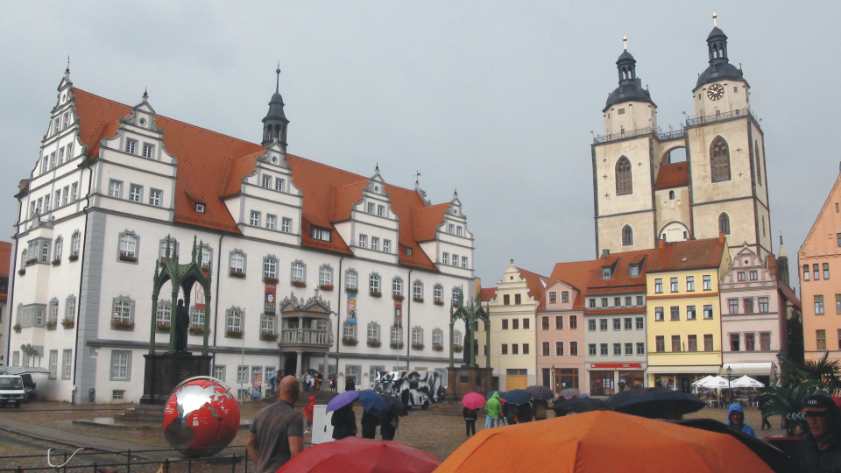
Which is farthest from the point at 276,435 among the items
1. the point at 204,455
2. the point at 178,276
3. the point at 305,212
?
the point at 305,212

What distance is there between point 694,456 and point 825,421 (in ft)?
8.77

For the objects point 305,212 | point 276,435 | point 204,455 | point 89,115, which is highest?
point 89,115

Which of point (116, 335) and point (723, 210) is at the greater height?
point (723, 210)

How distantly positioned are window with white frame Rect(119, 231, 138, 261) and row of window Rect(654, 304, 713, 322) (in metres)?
38.6

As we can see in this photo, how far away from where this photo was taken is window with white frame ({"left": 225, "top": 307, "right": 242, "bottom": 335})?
153ft

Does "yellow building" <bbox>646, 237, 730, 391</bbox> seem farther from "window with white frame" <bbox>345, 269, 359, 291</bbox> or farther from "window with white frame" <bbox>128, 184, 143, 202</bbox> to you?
"window with white frame" <bbox>128, 184, 143, 202</bbox>

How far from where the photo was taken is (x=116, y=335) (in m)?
41.0

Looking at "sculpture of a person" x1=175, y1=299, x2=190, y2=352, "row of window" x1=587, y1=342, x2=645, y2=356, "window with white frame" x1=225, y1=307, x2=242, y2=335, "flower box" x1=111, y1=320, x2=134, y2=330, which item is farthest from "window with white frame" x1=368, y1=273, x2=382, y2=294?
"sculpture of a person" x1=175, y1=299, x2=190, y2=352

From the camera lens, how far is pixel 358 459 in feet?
18.3

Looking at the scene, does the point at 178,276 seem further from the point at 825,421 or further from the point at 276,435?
the point at 825,421

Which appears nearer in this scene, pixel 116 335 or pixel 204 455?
pixel 204 455

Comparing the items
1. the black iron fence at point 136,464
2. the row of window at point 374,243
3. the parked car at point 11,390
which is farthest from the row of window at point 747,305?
the black iron fence at point 136,464

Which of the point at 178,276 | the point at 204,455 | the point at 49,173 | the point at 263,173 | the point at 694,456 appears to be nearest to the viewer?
the point at 694,456

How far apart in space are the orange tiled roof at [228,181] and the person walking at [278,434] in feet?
125
